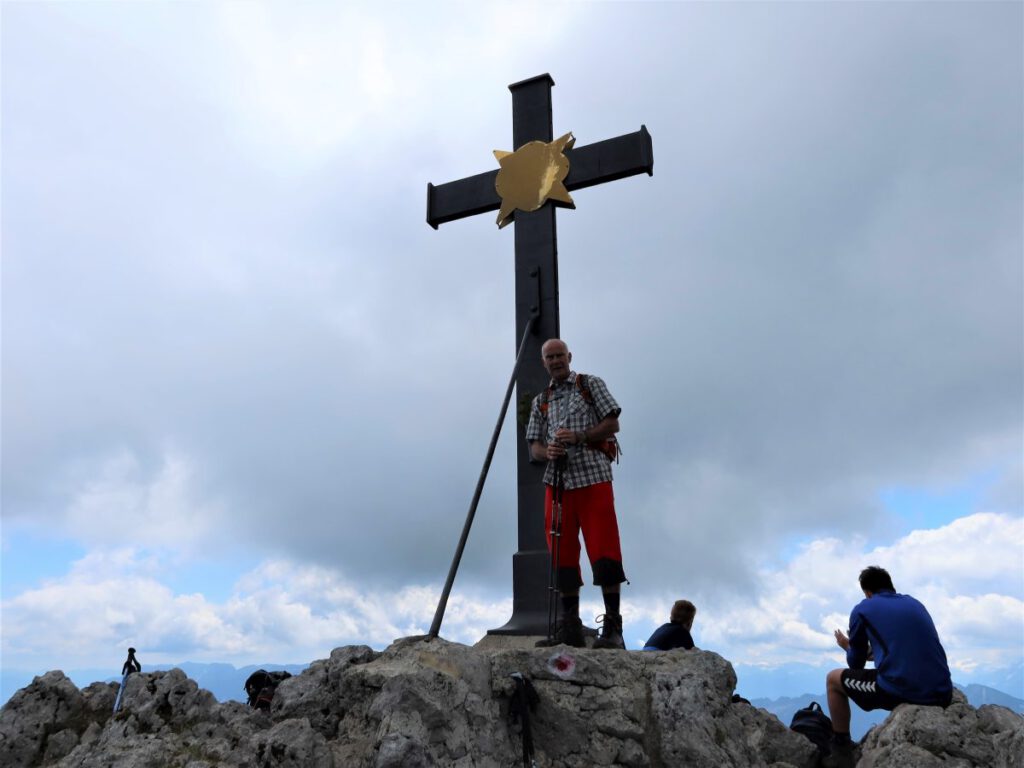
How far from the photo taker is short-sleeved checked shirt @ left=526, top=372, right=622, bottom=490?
5.60 meters

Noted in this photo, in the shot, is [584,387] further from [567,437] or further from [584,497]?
[584,497]

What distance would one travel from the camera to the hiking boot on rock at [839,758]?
203 inches

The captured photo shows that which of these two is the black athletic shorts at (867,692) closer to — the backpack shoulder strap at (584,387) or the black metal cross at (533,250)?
the black metal cross at (533,250)

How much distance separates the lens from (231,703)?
451cm

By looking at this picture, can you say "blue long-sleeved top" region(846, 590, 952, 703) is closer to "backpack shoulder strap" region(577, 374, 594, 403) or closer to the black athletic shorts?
the black athletic shorts

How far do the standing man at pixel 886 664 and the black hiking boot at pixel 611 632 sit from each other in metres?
1.50

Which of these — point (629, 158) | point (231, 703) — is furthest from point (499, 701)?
point (629, 158)

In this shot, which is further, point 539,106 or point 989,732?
point 539,106

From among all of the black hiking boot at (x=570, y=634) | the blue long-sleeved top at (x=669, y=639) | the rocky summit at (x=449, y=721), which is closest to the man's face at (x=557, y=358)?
the black hiking boot at (x=570, y=634)

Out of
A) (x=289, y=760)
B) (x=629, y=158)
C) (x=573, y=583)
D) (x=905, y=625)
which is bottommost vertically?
(x=289, y=760)

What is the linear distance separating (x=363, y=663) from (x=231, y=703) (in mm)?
749

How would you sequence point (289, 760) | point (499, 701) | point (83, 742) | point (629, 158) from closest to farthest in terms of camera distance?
point (289, 760) < point (83, 742) < point (499, 701) < point (629, 158)

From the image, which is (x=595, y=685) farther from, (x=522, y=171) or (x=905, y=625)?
(x=522, y=171)

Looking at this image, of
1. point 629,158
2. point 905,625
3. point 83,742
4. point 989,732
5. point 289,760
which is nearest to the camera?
point 289,760
